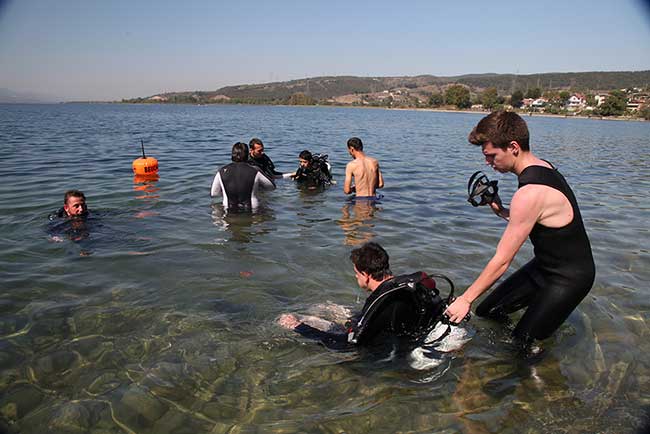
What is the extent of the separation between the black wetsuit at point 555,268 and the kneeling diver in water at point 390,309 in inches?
29.6

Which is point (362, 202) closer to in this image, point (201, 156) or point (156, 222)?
point (156, 222)

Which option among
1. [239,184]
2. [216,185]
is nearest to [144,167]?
[216,185]

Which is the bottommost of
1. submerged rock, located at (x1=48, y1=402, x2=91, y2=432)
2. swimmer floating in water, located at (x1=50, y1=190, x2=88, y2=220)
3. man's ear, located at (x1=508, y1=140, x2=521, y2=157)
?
submerged rock, located at (x1=48, y1=402, x2=91, y2=432)

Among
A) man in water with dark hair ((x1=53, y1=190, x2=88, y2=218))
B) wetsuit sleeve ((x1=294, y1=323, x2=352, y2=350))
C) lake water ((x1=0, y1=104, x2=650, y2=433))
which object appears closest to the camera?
lake water ((x1=0, y1=104, x2=650, y2=433))

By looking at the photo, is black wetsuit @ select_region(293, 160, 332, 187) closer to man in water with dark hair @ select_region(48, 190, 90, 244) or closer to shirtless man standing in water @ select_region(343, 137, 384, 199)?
shirtless man standing in water @ select_region(343, 137, 384, 199)

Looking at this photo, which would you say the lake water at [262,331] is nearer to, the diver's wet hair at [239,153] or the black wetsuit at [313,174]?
the diver's wet hair at [239,153]

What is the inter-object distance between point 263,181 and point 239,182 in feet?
1.57

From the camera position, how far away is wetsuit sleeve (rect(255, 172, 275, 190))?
8.47 meters

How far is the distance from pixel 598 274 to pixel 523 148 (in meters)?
3.81

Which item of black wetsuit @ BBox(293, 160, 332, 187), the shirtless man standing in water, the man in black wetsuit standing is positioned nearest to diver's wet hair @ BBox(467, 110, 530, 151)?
the man in black wetsuit standing

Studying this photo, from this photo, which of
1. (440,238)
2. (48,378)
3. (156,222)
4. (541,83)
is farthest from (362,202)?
(541,83)

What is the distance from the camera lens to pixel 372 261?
3.54 meters

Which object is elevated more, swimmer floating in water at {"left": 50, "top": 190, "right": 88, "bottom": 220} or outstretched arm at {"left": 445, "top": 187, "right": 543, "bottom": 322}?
outstretched arm at {"left": 445, "top": 187, "right": 543, "bottom": 322}

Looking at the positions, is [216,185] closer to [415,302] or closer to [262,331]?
[262,331]
